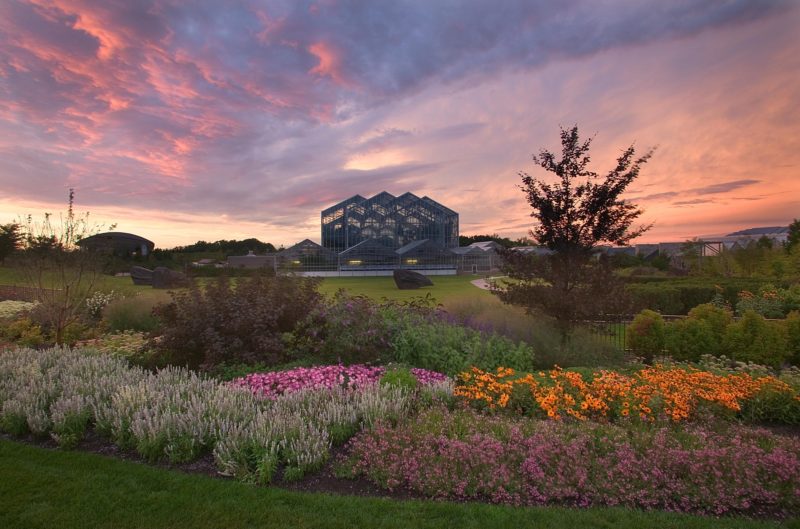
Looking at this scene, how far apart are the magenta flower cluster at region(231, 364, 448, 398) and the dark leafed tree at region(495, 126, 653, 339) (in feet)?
14.1

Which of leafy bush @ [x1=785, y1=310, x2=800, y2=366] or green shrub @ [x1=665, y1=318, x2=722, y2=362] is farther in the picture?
green shrub @ [x1=665, y1=318, x2=722, y2=362]

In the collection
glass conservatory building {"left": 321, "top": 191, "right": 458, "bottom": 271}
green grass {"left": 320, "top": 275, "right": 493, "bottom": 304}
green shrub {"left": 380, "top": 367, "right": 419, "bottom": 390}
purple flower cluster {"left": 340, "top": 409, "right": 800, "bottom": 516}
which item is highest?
glass conservatory building {"left": 321, "top": 191, "right": 458, "bottom": 271}

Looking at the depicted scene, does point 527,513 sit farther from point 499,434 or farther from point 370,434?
point 370,434

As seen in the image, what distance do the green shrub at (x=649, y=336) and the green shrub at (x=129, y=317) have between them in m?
12.9

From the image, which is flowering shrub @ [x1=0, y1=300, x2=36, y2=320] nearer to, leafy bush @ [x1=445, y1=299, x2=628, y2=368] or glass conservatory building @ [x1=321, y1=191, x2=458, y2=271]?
leafy bush @ [x1=445, y1=299, x2=628, y2=368]

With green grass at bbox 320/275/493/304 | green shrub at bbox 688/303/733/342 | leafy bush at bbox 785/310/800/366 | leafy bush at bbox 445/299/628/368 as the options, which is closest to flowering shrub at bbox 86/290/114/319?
green grass at bbox 320/275/493/304

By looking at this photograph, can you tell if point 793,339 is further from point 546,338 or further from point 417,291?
point 417,291

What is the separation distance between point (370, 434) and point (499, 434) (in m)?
1.29

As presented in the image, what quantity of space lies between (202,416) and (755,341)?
10900mm

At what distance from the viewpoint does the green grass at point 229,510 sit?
3266 mm

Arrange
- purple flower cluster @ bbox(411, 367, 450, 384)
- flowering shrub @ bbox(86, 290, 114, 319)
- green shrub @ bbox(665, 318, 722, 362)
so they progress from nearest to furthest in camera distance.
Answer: purple flower cluster @ bbox(411, 367, 450, 384)
green shrub @ bbox(665, 318, 722, 362)
flowering shrub @ bbox(86, 290, 114, 319)

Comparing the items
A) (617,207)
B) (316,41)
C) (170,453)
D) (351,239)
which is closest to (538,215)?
(617,207)

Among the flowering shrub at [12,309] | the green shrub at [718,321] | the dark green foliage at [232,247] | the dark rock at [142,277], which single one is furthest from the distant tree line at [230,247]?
the green shrub at [718,321]

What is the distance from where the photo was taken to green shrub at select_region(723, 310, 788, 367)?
9234 millimetres
